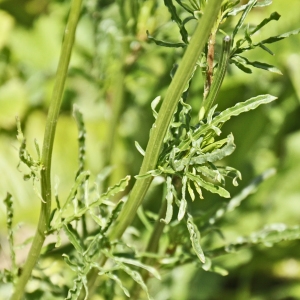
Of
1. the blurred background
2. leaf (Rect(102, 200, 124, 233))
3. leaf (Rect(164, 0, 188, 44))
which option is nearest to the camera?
leaf (Rect(164, 0, 188, 44))

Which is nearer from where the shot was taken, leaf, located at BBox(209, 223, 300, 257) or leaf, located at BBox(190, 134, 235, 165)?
leaf, located at BBox(190, 134, 235, 165)

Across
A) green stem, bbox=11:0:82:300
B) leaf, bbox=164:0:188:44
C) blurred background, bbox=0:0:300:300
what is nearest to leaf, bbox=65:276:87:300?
green stem, bbox=11:0:82:300

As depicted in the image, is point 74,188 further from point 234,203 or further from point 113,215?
point 234,203

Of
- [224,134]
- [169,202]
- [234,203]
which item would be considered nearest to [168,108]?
[169,202]

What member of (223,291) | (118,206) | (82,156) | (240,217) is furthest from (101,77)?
(223,291)

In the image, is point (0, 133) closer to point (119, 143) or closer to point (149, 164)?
point (119, 143)

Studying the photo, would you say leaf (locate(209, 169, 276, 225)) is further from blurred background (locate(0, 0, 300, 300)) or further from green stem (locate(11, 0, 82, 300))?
blurred background (locate(0, 0, 300, 300))

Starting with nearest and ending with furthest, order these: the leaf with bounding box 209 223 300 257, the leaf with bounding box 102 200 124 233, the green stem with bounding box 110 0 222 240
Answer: the green stem with bounding box 110 0 222 240 < the leaf with bounding box 102 200 124 233 < the leaf with bounding box 209 223 300 257
